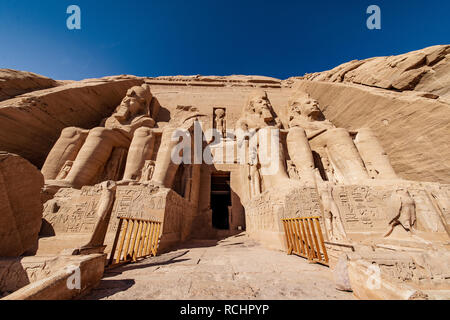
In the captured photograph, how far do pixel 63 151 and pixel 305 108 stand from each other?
8.44 metres

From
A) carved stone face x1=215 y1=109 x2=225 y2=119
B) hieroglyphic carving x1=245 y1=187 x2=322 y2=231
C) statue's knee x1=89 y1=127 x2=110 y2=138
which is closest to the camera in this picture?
hieroglyphic carving x1=245 y1=187 x2=322 y2=231

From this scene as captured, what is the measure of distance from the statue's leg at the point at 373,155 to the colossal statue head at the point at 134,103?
783 centimetres

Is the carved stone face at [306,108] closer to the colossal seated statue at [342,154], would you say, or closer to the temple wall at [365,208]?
the colossal seated statue at [342,154]

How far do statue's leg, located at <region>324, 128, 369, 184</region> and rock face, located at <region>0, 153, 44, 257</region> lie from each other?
19.0ft

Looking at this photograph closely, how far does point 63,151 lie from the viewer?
5.09 metres

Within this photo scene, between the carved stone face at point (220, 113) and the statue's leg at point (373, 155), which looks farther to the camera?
the carved stone face at point (220, 113)

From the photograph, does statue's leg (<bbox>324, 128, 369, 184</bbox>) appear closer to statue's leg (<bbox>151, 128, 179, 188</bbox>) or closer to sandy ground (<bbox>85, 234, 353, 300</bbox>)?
sandy ground (<bbox>85, 234, 353, 300</bbox>)

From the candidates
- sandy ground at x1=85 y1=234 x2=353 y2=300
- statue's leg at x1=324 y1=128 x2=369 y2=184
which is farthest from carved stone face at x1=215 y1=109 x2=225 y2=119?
sandy ground at x1=85 y1=234 x2=353 y2=300

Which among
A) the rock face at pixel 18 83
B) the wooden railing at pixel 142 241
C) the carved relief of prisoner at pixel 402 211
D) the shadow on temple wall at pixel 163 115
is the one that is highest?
the shadow on temple wall at pixel 163 115

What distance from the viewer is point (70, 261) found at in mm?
1477

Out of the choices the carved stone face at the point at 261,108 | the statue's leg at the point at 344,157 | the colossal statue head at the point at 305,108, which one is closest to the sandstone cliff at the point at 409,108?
the colossal statue head at the point at 305,108

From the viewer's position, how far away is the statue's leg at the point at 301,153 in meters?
4.83

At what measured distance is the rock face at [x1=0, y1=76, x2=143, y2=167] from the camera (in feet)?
16.2

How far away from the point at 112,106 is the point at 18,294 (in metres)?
8.88
